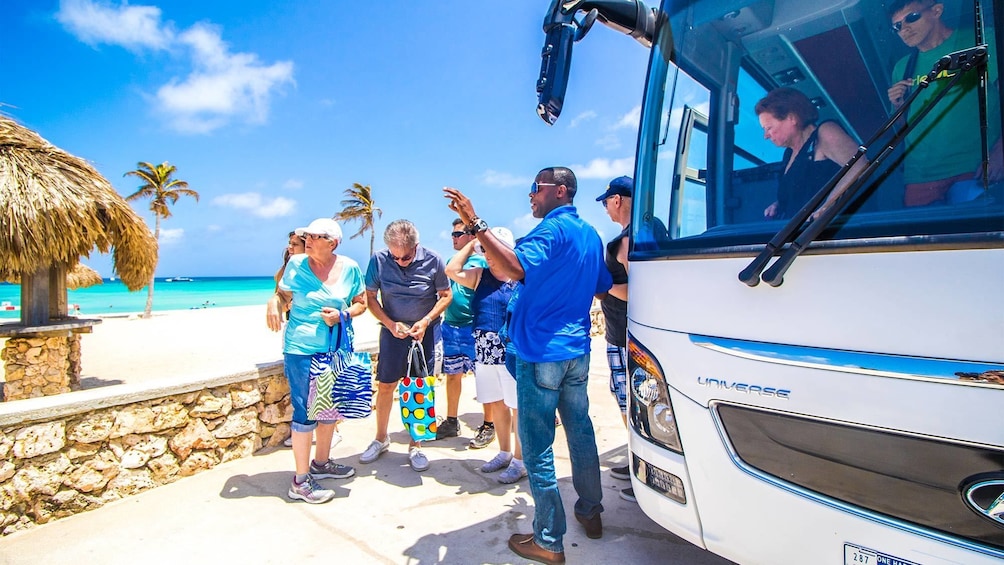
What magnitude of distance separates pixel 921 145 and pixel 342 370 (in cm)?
Result: 351

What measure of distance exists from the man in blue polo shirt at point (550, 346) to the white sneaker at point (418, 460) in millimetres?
1413

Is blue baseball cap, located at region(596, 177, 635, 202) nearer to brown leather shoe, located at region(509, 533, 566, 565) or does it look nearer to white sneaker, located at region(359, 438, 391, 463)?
brown leather shoe, located at region(509, 533, 566, 565)

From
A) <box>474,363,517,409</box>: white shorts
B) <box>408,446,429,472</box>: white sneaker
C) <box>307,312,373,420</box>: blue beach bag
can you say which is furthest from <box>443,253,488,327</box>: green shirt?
<box>408,446,429,472</box>: white sneaker

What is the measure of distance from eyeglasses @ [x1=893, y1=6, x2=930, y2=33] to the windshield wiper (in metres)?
0.29

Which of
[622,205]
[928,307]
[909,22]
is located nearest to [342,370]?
[622,205]

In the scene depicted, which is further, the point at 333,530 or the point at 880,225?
the point at 333,530

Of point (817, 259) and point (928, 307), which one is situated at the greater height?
point (817, 259)

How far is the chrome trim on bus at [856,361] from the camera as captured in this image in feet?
4.58

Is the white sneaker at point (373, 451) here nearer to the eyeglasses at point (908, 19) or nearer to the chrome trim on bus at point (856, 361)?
the chrome trim on bus at point (856, 361)

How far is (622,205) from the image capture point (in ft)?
11.9

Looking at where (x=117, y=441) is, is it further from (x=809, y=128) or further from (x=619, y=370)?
(x=809, y=128)

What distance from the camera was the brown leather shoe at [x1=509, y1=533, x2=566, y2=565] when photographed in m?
2.71

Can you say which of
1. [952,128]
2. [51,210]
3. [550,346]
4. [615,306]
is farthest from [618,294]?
[51,210]

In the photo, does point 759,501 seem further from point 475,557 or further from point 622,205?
point 622,205
